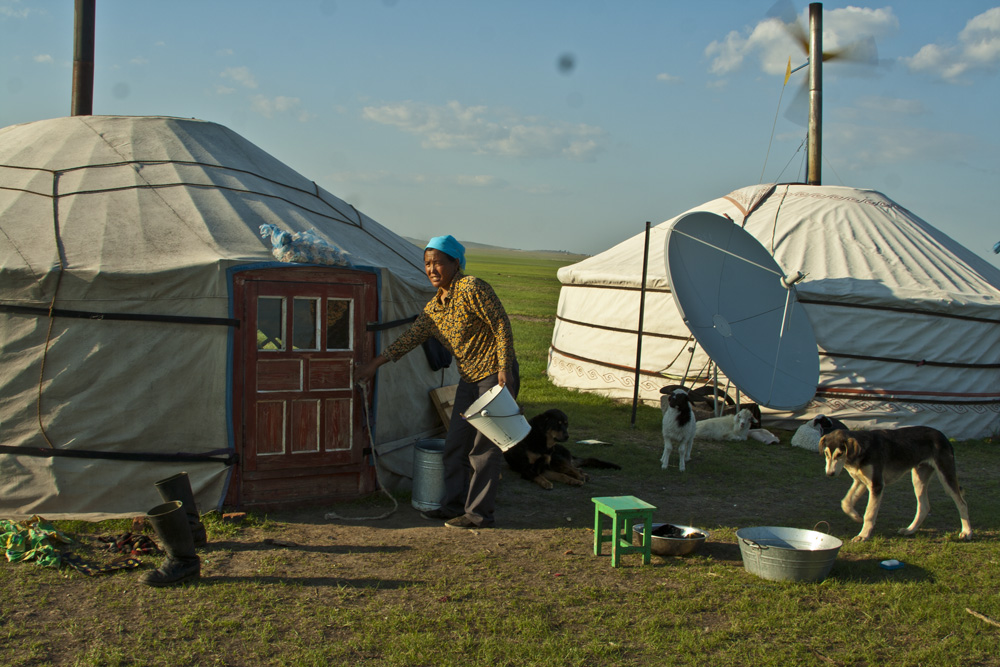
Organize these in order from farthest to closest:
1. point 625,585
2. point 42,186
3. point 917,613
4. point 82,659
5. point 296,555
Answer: point 42,186, point 296,555, point 625,585, point 917,613, point 82,659

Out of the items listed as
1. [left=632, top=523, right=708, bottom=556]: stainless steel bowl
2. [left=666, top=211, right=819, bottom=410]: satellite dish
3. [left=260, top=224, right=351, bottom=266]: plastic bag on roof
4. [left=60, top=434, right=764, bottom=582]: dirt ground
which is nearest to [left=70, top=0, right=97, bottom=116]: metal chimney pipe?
[left=260, top=224, right=351, bottom=266]: plastic bag on roof

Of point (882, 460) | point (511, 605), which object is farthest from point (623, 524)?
point (882, 460)

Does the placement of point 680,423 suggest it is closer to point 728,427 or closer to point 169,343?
point 728,427

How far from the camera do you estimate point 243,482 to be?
4.70 m

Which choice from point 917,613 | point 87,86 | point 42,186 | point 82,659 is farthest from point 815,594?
point 87,86

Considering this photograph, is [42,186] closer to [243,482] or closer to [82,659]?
[243,482]

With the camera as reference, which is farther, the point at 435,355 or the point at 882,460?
the point at 435,355

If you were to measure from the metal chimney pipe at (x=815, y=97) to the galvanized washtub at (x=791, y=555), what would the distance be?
7.73 m

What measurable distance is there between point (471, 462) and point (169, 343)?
6.27 ft

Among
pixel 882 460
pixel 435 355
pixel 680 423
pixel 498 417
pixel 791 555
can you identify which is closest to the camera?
pixel 791 555

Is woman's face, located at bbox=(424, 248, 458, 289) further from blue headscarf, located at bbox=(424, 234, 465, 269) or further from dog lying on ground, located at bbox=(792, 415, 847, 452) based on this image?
Result: dog lying on ground, located at bbox=(792, 415, 847, 452)

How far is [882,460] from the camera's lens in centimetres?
445

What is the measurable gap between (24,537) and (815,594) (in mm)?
3910

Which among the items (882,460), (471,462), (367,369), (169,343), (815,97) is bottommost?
(471,462)
